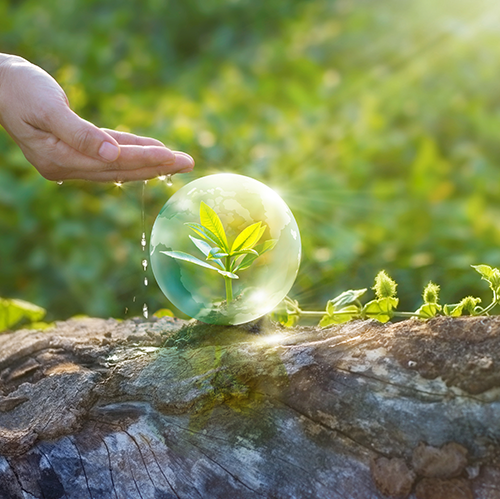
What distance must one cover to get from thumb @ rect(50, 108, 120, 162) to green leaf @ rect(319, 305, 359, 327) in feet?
2.72

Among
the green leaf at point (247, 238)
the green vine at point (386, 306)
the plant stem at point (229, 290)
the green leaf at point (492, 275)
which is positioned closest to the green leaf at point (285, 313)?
the green vine at point (386, 306)

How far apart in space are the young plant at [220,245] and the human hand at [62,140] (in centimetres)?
30

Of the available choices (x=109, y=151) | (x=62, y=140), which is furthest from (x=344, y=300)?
(x=62, y=140)

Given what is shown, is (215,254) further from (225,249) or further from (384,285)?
(384,285)

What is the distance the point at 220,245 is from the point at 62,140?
0.62m

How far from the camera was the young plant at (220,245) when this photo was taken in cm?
168

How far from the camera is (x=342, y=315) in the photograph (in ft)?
6.65

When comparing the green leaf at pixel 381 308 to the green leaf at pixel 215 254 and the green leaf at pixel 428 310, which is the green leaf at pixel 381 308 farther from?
the green leaf at pixel 215 254

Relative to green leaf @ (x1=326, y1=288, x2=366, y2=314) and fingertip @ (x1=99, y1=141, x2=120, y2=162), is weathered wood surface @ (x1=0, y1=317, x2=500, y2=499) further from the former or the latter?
fingertip @ (x1=99, y1=141, x2=120, y2=162)

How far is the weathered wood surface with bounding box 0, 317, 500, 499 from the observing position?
4.49 feet

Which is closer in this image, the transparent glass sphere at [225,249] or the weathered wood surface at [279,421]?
the weathered wood surface at [279,421]

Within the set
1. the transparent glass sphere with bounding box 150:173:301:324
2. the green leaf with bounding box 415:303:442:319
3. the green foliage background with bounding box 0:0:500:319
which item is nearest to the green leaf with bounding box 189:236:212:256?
the transparent glass sphere with bounding box 150:173:301:324

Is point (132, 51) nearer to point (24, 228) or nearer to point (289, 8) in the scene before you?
point (289, 8)

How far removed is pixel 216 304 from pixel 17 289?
3.67 metres
